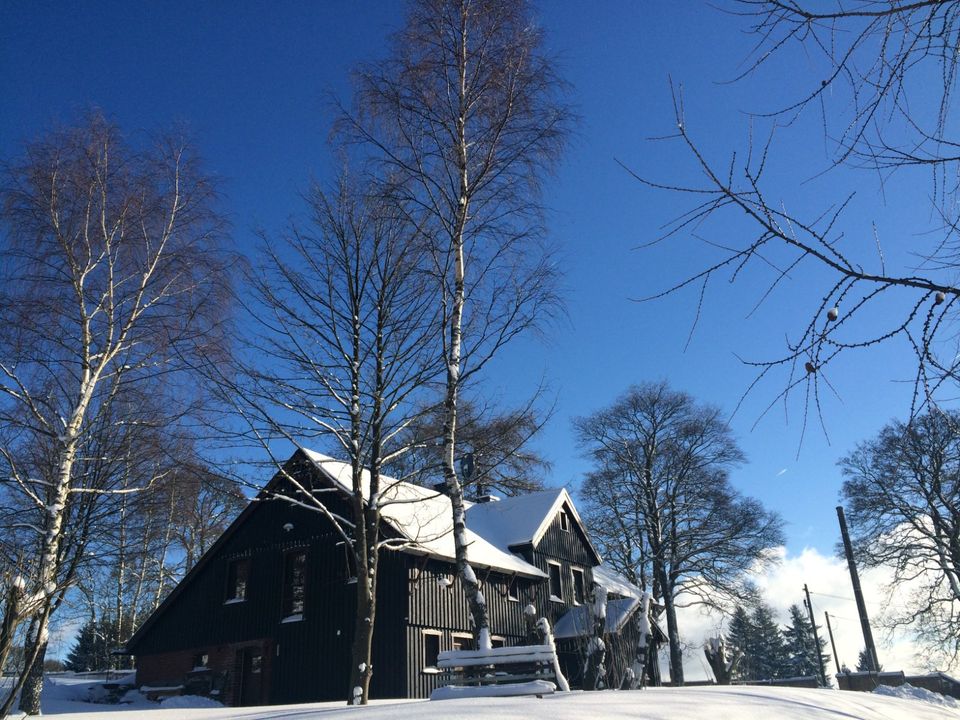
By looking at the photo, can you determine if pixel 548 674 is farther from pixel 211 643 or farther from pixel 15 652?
pixel 211 643

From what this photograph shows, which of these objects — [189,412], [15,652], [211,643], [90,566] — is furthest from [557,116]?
[211,643]

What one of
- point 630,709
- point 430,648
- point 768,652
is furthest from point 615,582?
point 768,652

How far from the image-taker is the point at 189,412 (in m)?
13.9

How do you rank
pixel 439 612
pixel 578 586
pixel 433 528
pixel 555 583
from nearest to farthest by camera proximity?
pixel 439 612 < pixel 433 528 < pixel 555 583 < pixel 578 586

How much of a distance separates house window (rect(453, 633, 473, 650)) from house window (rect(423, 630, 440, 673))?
88 cm

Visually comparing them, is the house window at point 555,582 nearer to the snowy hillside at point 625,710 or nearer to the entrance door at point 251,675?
the entrance door at point 251,675

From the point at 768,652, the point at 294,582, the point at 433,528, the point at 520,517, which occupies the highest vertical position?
the point at 520,517

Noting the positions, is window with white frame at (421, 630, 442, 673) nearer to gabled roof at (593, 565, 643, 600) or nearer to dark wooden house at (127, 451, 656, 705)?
dark wooden house at (127, 451, 656, 705)

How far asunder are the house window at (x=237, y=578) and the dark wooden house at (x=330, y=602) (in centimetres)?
4

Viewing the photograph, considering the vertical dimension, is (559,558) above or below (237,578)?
above

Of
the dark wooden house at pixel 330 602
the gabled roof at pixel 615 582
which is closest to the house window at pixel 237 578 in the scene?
the dark wooden house at pixel 330 602

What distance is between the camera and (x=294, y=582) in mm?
21969

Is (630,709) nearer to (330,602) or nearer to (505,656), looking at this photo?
(505,656)

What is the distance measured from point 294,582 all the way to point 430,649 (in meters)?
5.33
